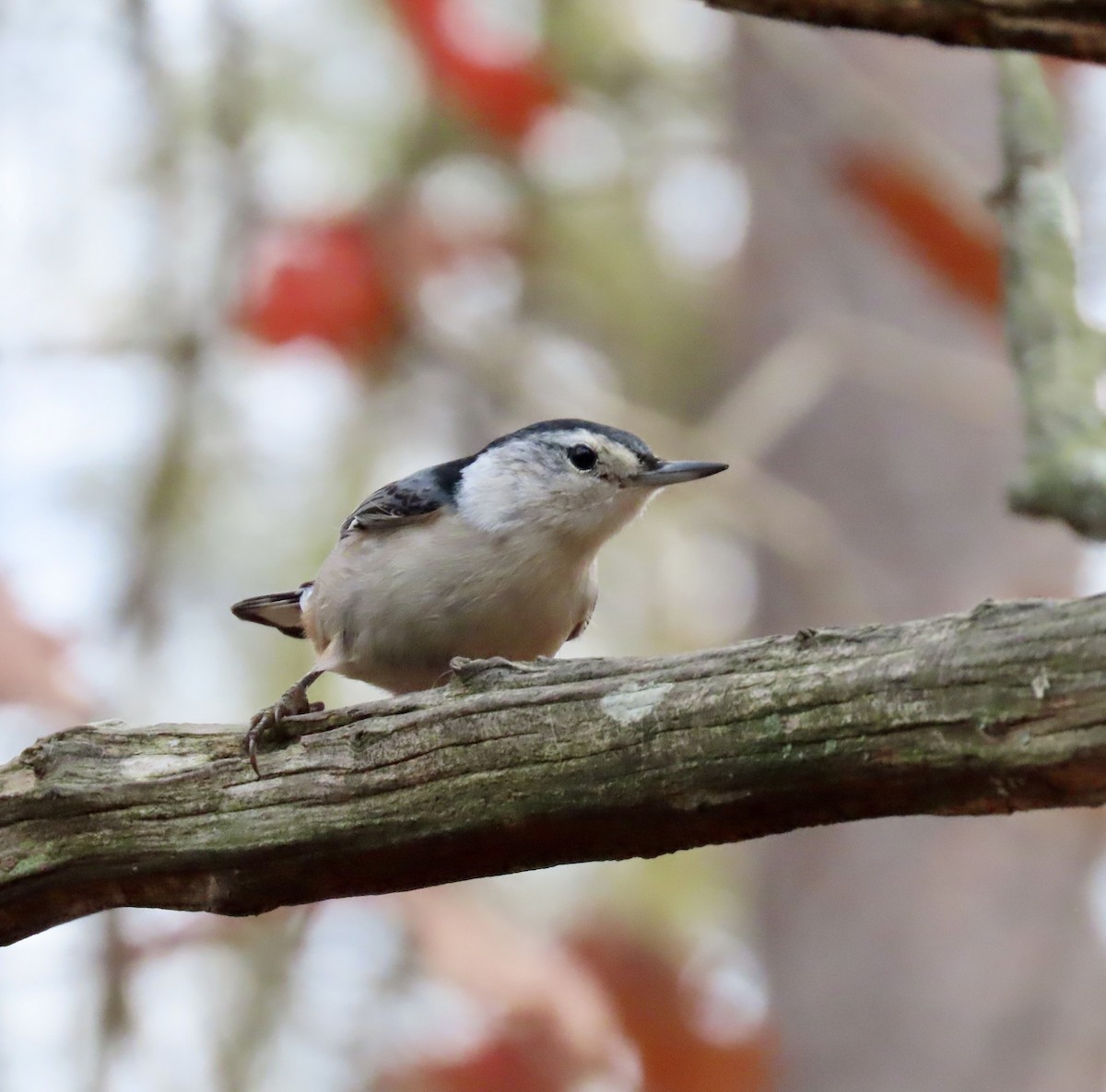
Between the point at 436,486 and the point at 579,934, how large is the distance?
4.01 ft

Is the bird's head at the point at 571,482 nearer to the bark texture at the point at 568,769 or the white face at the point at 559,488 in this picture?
the white face at the point at 559,488

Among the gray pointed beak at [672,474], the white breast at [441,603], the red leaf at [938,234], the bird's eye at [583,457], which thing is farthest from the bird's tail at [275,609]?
the red leaf at [938,234]

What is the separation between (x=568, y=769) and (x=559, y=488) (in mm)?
1212

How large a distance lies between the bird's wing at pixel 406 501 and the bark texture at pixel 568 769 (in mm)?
922

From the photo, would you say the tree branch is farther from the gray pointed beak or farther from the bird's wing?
the bird's wing

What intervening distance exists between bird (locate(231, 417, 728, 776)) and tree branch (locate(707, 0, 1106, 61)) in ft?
3.52

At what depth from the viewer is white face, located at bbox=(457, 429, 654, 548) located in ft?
8.38

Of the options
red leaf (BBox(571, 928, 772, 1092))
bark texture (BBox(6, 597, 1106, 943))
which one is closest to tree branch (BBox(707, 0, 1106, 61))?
bark texture (BBox(6, 597, 1106, 943))

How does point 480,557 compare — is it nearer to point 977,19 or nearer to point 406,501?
point 406,501

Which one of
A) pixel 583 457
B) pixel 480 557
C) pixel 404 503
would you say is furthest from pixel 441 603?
pixel 583 457

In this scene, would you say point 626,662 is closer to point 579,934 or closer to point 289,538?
point 579,934

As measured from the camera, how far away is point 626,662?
1527mm

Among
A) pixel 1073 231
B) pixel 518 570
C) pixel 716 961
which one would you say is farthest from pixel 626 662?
pixel 716 961

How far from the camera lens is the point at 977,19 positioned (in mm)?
1540
